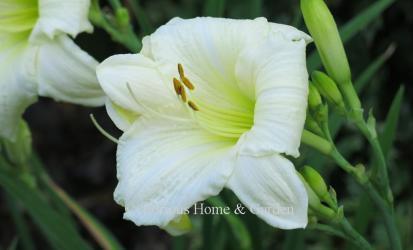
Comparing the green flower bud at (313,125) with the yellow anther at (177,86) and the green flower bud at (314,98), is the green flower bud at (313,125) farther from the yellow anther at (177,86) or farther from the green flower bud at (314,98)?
the yellow anther at (177,86)

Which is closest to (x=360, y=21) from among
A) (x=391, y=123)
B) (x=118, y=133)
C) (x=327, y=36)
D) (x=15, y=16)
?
(x=391, y=123)

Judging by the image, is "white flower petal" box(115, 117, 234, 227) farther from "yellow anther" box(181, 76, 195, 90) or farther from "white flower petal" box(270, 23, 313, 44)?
"white flower petal" box(270, 23, 313, 44)

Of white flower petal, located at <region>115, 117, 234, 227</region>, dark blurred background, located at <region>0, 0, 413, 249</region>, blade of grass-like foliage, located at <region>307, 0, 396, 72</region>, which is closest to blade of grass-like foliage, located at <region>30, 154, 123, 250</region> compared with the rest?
dark blurred background, located at <region>0, 0, 413, 249</region>

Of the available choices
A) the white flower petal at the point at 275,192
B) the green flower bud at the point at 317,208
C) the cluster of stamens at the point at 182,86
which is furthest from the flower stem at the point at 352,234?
the cluster of stamens at the point at 182,86

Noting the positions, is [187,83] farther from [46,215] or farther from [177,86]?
[46,215]

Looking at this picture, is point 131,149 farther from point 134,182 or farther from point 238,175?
point 238,175

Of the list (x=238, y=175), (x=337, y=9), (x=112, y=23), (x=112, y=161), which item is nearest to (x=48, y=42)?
(x=112, y=23)
